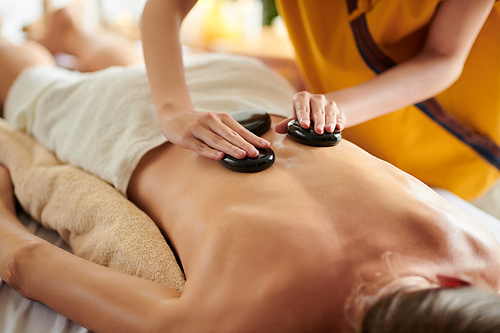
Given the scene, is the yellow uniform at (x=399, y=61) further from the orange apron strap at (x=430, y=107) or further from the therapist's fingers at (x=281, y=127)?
the therapist's fingers at (x=281, y=127)

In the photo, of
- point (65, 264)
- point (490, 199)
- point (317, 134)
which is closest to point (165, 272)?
point (65, 264)

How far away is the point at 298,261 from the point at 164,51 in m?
0.58

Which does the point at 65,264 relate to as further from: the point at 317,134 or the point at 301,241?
the point at 317,134

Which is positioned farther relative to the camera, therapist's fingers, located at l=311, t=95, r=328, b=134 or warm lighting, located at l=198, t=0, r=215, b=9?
warm lighting, located at l=198, t=0, r=215, b=9

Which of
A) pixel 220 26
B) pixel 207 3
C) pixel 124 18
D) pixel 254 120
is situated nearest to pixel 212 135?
pixel 254 120

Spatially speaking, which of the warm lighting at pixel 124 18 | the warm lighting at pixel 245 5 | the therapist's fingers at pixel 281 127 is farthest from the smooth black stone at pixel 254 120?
the warm lighting at pixel 124 18

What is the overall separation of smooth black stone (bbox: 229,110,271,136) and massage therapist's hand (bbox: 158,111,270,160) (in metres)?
0.06

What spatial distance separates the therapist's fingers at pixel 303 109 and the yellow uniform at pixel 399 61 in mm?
387

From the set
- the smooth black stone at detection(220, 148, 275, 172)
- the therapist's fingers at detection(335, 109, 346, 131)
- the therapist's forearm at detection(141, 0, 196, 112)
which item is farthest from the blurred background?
the smooth black stone at detection(220, 148, 275, 172)

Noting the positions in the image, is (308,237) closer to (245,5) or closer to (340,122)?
(340,122)

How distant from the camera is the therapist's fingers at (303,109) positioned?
2.37 feet

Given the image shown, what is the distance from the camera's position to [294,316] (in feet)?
1.60

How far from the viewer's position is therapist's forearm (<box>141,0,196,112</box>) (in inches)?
32.4

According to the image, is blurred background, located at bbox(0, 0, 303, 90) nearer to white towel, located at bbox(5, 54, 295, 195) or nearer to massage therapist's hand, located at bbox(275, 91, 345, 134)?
white towel, located at bbox(5, 54, 295, 195)
